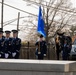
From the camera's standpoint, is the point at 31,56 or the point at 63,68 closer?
the point at 63,68

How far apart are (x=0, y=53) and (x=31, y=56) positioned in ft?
25.4

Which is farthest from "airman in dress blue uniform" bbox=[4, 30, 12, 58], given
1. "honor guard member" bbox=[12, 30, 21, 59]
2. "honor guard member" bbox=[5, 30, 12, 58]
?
"honor guard member" bbox=[12, 30, 21, 59]

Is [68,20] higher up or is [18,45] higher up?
[68,20]

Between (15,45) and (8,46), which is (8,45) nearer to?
(8,46)

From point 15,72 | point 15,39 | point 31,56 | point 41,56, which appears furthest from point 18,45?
point 31,56

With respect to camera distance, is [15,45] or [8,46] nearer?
[15,45]

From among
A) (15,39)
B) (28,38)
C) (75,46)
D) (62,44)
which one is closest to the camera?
(15,39)

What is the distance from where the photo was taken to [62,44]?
14.3 metres

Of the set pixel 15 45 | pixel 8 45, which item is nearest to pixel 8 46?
pixel 8 45

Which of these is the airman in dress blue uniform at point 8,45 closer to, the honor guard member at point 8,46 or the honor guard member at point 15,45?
the honor guard member at point 8,46

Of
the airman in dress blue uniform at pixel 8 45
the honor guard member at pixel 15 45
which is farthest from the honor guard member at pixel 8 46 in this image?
the honor guard member at pixel 15 45

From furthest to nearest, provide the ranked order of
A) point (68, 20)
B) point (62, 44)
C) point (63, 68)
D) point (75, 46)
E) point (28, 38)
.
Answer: point (28, 38) → point (68, 20) → point (75, 46) → point (62, 44) → point (63, 68)

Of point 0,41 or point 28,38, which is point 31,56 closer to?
point 0,41

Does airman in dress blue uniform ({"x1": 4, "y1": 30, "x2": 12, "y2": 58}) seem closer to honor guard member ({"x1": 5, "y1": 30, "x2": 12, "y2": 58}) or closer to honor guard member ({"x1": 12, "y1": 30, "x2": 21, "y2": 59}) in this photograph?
honor guard member ({"x1": 5, "y1": 30, "x2": 12, "y2": 58})
